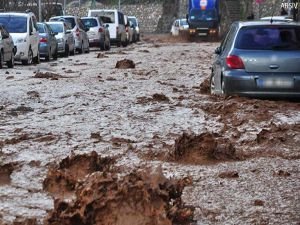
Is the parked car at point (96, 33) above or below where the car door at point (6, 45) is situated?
below

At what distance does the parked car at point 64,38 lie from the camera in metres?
35.7

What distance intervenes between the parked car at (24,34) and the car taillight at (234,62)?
14389mm

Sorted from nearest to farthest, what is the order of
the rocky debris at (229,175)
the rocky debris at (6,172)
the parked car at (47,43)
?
the rocky debris at (6,172) → the rocky debris at (229,175) → the parked car at (47,43)

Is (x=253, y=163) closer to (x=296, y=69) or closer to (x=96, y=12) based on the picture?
(x=296, y=69)

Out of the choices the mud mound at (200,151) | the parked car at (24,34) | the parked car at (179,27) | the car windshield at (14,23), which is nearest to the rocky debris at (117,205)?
the mud mound at (200,151)

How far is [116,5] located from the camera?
323 ft

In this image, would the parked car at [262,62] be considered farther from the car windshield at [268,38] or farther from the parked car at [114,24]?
the parked car at [114,24]

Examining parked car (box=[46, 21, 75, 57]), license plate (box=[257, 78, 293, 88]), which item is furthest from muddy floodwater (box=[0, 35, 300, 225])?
parked car (box=[46, 21, 75, 57])

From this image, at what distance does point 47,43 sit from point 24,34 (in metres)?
3.39

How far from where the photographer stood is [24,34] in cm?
2856

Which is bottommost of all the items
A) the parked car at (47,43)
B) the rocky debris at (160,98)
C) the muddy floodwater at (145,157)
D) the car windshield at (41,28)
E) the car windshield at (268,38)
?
the parked car at (47,43)

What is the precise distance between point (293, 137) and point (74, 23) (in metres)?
29.1

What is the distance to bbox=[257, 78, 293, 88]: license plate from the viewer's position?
48.1ft

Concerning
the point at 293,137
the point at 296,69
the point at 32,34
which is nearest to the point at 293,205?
the point at 293,137
